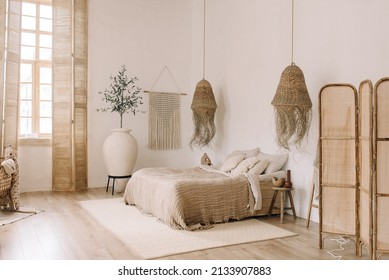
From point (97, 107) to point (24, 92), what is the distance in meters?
→ 1.21

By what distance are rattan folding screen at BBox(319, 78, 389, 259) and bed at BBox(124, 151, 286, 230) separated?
1.19 metres

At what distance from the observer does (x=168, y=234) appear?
399cm

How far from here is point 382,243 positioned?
3.01m

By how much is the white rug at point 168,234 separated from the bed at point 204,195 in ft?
0.37

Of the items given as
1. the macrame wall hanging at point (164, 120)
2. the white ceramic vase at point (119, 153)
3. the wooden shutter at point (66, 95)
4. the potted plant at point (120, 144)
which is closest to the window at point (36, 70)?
the wooden shutter at point (66, 95)

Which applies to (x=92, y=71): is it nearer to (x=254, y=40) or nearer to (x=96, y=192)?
(x=96, y=192)

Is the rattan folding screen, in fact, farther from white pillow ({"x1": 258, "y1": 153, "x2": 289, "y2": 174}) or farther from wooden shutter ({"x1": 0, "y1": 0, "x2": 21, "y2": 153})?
wooden shutter ({"x1": 0, "y1": 0, "x2": 21, "y2": 153})

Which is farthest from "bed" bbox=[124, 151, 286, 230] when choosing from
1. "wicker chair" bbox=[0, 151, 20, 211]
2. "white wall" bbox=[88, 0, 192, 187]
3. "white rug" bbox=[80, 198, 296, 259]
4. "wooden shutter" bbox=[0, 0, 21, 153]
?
"wooden shutter" bbox=[0, 0, 21, 153]

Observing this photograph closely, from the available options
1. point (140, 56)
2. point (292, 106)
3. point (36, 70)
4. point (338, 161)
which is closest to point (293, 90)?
point (292, 106)

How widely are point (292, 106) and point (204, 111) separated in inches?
78.7

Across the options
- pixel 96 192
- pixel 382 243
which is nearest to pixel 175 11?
pixel 96 192

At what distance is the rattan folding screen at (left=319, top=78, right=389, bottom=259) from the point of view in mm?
2982

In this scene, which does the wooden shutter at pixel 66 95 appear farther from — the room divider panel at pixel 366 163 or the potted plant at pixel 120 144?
the room divider panel at pixel 366 163

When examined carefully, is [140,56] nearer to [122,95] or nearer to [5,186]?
[122,95]
